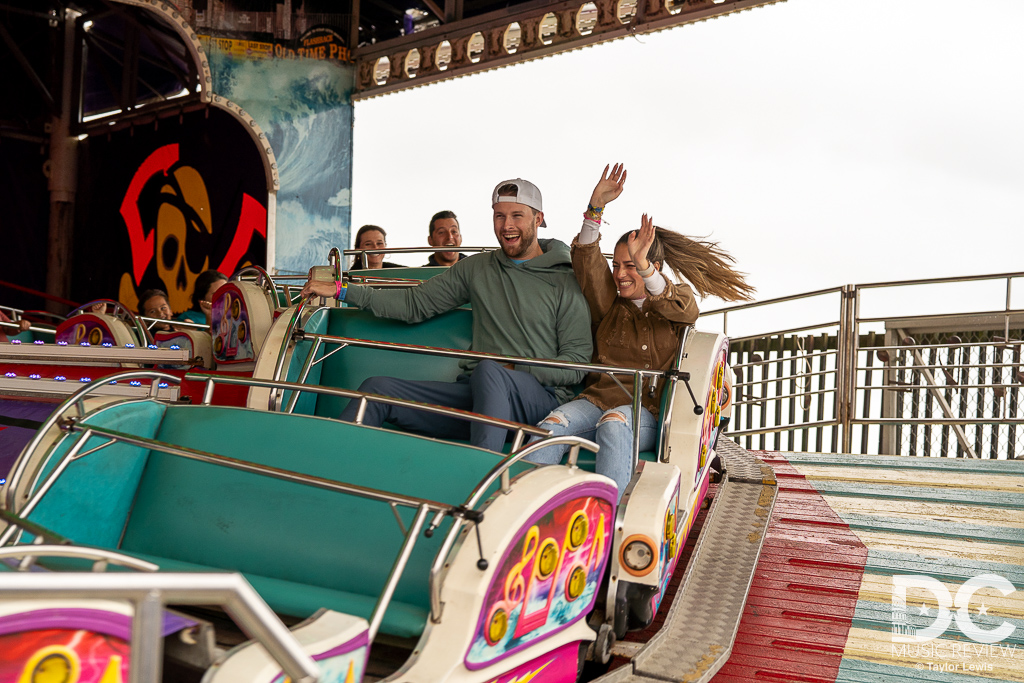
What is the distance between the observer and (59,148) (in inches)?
370

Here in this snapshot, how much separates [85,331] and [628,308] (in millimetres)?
2651

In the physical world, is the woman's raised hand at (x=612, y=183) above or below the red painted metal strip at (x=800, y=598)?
above

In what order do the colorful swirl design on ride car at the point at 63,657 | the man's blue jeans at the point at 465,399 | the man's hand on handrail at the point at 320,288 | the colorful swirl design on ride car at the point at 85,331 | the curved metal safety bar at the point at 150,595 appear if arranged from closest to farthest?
the curved metal safety bar at the point at 150,595
the colorful swirl design on ride car at the point at 63,657
the man's blue jeans at the point at 465,399
the man's hand on handrail at the point at 320,288
the colorful swirl design on ride car at the point at 85,331

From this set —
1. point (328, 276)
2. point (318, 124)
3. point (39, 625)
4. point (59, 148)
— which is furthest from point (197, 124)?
point (39, 625)

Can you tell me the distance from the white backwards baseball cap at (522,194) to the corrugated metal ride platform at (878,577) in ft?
4.19

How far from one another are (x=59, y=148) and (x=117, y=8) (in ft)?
5.96

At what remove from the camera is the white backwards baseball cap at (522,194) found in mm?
2848

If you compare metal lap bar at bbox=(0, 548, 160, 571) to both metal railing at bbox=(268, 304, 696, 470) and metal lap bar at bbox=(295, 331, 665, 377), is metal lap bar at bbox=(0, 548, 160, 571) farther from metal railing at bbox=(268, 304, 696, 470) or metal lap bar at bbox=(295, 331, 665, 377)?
metal lap bar at bbox=(295, 331, 665, 377)

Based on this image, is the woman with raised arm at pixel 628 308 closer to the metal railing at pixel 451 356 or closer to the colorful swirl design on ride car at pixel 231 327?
the metal railing at pixel 451 356

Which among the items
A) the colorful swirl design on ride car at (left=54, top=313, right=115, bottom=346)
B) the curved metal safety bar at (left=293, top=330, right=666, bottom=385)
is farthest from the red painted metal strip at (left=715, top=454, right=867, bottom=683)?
the colorful swirl design on ride car at (left=54, top=313, right=115, bottom=346)

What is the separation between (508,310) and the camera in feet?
9.34

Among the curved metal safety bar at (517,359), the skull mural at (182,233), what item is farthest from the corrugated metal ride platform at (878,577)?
the skull mural at (182,233)

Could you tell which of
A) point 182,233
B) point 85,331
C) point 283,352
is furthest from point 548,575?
point 182,233

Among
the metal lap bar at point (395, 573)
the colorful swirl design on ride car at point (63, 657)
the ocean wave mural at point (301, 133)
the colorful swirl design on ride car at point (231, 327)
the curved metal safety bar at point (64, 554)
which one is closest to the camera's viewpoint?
the colorful swirl design on ride car at point (63, 657)
